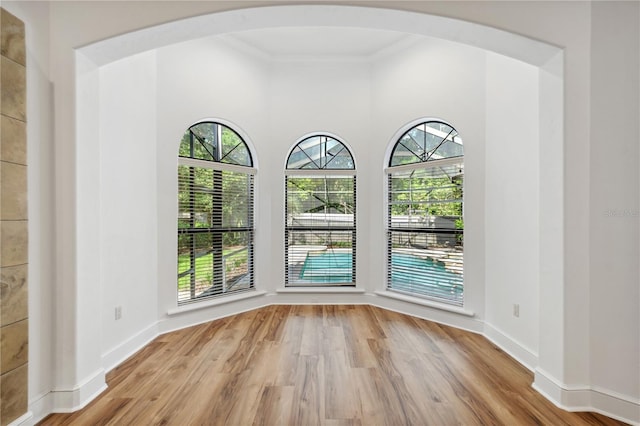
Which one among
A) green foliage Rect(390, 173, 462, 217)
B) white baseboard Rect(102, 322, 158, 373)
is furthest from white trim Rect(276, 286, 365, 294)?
white baseboard Rect(102, 322, 158, 373)

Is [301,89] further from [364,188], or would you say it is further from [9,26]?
[9,26]

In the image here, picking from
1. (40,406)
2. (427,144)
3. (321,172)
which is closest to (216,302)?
(40,406)

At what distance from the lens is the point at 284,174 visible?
4137 mm

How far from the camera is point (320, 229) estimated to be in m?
4.23

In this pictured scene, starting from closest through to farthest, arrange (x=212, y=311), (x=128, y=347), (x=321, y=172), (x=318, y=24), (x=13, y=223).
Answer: (x=13, y=223)
(x=318, y=24)
(x=128, y=347)
(x=212, y=311)
(x=321, y=172)

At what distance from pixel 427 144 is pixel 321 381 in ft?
9.53

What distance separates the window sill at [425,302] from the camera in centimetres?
328

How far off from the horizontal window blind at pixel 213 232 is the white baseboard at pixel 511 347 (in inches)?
111

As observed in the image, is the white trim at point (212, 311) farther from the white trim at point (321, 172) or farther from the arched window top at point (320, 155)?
the arched window top at point (320, 155)

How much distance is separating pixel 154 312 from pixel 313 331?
165 centimetres

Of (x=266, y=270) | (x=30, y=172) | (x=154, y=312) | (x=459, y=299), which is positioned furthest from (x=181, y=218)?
(x=459, y=299)

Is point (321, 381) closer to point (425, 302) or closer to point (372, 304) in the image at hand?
point (425, 302)

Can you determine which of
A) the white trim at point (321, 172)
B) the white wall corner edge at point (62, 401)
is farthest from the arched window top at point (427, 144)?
the white wall corner edge at point (62, 401)

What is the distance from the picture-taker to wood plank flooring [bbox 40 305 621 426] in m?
1.86
